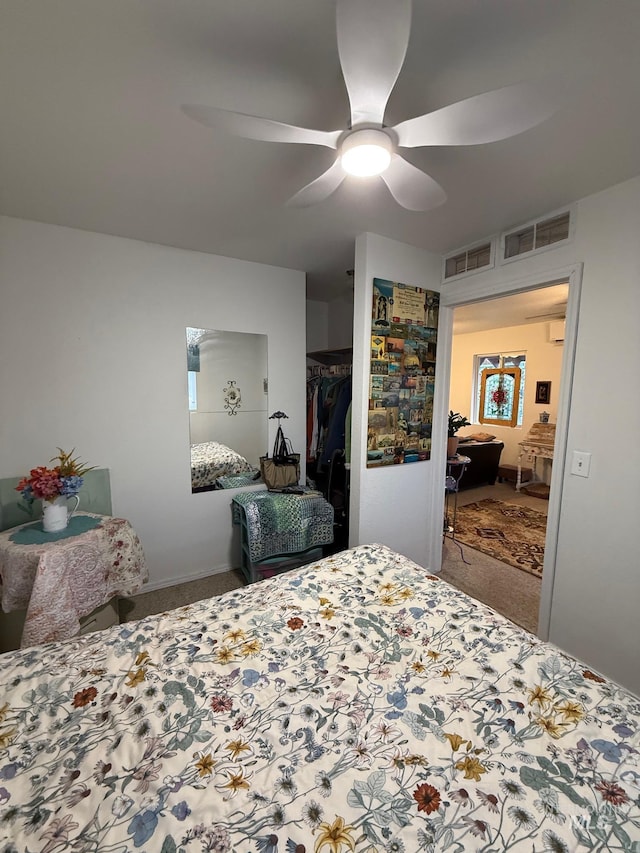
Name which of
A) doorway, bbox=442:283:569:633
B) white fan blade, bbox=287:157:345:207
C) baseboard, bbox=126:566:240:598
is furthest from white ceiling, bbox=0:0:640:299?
baseboard, bbox=126:566:240:598

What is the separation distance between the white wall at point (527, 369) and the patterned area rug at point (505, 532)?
145 cm

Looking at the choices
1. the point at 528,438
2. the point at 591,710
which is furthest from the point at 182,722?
the point at 528,438

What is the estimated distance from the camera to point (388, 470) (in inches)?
96.5

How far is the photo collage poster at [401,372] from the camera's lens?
2.31 m

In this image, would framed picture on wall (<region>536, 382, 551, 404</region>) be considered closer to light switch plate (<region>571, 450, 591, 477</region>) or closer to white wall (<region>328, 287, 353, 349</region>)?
white wall (<region>328, 287, 353, 349</region>)

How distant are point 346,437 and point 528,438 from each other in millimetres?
3644

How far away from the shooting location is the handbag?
2863mm

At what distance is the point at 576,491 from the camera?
187 cm

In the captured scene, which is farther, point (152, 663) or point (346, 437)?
point (346, 437)

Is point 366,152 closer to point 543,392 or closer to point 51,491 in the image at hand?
point 51,491

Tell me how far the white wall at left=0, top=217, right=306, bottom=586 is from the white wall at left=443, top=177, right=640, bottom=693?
1.99 metres

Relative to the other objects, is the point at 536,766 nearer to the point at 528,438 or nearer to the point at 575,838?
the point at 575,838

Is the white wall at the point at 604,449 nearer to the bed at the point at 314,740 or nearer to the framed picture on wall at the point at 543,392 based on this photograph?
the bed at the point at 314,740

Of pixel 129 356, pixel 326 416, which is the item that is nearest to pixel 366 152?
pixel 129 356
